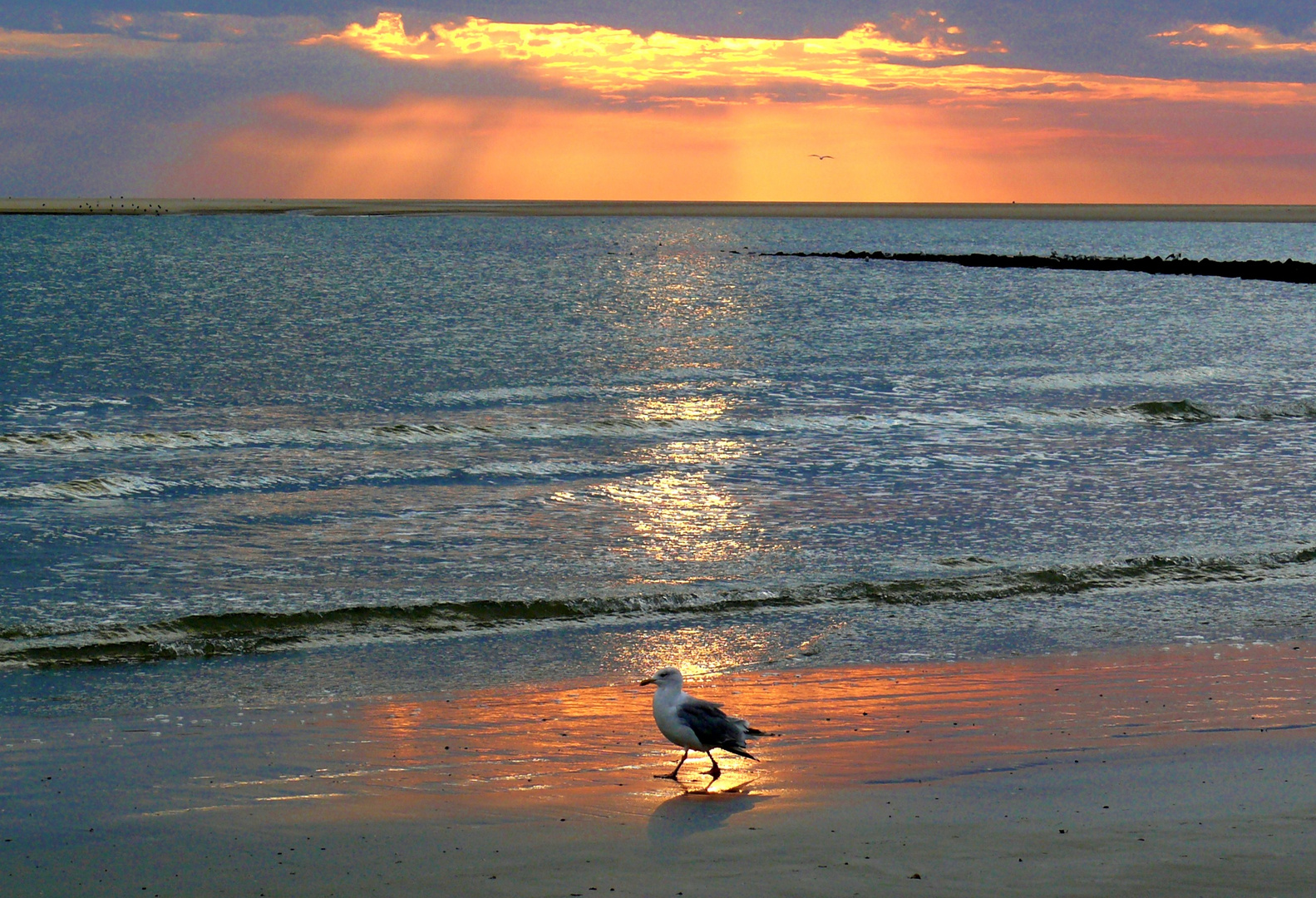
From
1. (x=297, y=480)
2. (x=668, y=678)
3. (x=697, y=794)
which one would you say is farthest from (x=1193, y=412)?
(x=697, y=794)

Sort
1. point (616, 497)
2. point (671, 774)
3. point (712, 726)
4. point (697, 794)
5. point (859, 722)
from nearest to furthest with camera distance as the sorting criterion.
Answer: point (697, 794), point (712, 726), point (671, 774), point (859, 722), point (616, 497)

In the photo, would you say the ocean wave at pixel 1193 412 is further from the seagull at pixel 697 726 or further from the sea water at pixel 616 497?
the seagull at pixel 697 726

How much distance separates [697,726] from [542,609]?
18.1 feet

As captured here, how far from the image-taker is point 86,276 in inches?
3233

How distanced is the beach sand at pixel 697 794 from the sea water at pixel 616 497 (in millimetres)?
1375

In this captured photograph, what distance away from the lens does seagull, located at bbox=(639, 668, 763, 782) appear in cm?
802

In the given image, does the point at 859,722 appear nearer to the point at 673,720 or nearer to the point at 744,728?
the point at 744,728

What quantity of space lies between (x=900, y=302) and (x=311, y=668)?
58.3 meters

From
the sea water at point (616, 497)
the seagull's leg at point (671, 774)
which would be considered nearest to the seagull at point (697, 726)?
the seagull's leg at point (671, 774)

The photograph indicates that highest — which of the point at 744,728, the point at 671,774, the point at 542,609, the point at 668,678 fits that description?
the point at 668,678

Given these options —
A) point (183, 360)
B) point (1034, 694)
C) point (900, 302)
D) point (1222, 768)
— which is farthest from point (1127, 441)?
point (900, 302)

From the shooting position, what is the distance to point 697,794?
25.9ft

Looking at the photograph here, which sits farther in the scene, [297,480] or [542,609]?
[297,480]

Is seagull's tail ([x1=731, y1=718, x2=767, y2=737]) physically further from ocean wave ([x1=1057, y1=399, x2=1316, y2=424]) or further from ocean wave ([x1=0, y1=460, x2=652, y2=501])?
ocean wave ([x1=1057, y1=399, x2=1316, y2=424])
